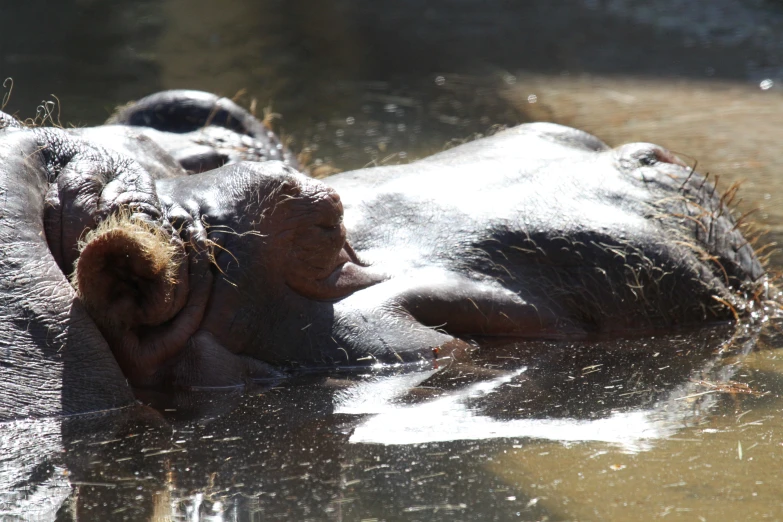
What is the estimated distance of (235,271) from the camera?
291 centimetres

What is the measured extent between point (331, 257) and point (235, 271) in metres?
0.27

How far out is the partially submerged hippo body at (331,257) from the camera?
259 centimetres

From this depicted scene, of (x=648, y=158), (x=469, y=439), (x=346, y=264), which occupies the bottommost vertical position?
(x=469, y=439)

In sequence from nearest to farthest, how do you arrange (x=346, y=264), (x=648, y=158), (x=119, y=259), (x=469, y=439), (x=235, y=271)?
(x=469, y=439), (x=119, y=259), (x=235, y=271), (x=346, y=264), (x=648, y=158)

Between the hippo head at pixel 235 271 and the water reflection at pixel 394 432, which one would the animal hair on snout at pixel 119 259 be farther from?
the water reflection at pixel 394 432

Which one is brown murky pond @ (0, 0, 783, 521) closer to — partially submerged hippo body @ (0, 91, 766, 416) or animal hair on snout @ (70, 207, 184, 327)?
partially submerged hippo body @ (0, 91, 766, 416)

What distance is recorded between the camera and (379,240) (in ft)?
10.7

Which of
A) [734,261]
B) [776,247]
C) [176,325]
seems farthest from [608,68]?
[176,325]

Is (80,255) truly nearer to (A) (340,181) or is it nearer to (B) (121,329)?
(B) (121,329)

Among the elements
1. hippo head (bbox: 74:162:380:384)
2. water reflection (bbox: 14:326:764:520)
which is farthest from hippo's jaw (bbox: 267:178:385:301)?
water reflection (bbox: 14:326:764:520)

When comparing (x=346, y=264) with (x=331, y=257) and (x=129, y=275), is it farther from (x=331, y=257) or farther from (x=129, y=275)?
(x=129, y=275)

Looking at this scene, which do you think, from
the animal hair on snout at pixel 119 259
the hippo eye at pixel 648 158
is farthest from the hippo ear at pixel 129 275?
the hippo eye at pixel 648 158

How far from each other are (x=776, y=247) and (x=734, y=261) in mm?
1015

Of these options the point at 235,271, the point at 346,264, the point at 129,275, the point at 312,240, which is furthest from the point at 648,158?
the point at 129,275
